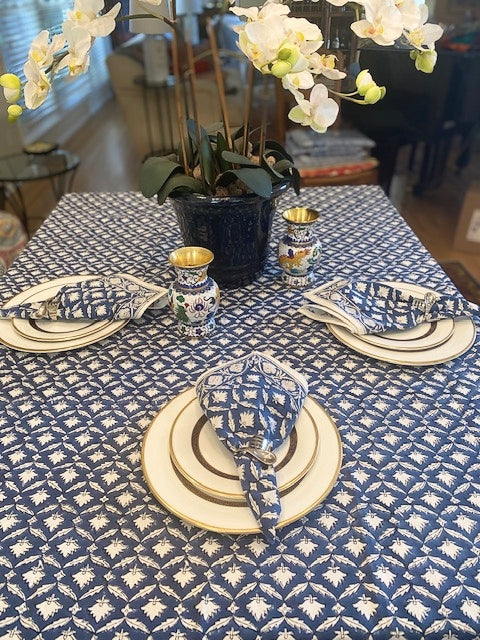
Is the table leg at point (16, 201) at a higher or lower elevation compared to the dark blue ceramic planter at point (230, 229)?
lower

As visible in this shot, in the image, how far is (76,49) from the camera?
0.69 m

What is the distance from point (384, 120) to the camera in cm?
247

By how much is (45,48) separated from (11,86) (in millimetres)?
68

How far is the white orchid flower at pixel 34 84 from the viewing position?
69cm

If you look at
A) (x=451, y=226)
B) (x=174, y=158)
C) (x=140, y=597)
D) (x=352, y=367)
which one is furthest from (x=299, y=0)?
(x=451, y=226)

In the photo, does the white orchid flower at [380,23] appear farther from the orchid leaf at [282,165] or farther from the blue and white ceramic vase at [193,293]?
the blue and white ceramic vase at [193,293]

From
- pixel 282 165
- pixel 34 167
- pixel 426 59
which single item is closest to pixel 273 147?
pixel 282 165

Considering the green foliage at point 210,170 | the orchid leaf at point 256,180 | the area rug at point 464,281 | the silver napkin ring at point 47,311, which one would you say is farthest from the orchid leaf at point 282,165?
the area rug at point 464,281

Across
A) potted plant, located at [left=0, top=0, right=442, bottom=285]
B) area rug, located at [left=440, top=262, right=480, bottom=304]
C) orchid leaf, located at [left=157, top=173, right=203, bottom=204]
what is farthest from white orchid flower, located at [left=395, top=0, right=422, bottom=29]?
area rug, located at [left=440, top=262, right=480, bottom=304]

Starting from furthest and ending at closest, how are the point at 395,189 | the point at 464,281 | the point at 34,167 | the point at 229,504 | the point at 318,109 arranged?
1. the point at 395,189
2. the point at 34,167
3. the point at 464,281
4. the point at 318,109
5. the point at 229,504

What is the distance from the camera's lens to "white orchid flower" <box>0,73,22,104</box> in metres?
0.69

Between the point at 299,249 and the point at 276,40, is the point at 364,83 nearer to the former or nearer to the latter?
the point at 276,40

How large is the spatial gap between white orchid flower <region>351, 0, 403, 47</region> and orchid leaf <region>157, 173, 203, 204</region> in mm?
321

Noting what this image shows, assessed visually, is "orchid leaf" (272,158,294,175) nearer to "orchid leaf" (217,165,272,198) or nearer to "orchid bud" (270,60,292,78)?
"orchid leaf" (217,165,272,198)
